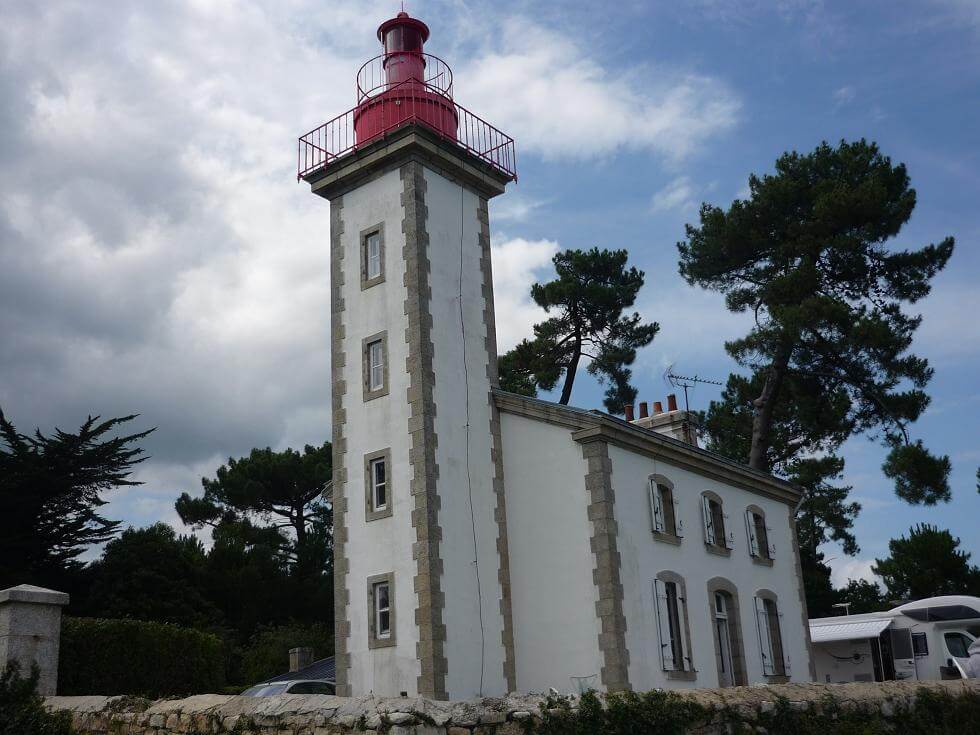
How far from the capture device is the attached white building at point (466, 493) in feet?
58.0

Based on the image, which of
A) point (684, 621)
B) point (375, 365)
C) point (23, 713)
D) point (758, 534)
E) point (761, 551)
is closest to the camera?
point (23, 713)

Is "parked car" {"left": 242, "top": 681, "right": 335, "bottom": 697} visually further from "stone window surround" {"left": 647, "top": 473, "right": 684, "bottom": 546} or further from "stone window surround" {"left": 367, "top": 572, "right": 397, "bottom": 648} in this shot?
"stone window surround" {"left": 647, "top": 473, "right": 684, "bottom": 546}

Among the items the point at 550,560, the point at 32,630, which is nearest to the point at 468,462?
the point at 550,560

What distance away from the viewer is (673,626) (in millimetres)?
19125

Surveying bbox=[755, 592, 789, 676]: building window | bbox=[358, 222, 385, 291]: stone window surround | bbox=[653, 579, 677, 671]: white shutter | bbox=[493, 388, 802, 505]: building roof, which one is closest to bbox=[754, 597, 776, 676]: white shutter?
bbox=[755, 592, 789, 676]: building window

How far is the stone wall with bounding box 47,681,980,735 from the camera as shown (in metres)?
8.45

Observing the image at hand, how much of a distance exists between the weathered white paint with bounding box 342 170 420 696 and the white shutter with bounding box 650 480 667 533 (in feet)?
15.7

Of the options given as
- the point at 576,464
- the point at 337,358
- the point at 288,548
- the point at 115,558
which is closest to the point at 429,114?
the point at 337,358

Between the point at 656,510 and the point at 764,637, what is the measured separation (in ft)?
17.6

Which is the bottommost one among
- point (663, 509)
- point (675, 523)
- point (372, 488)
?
point (675, 523)

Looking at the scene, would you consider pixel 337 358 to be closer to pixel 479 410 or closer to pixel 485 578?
pixel 479 410

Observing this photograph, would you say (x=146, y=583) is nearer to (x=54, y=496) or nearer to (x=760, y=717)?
(x=54, y=496)

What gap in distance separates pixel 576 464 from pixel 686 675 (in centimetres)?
454

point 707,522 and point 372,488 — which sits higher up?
point 372,488
